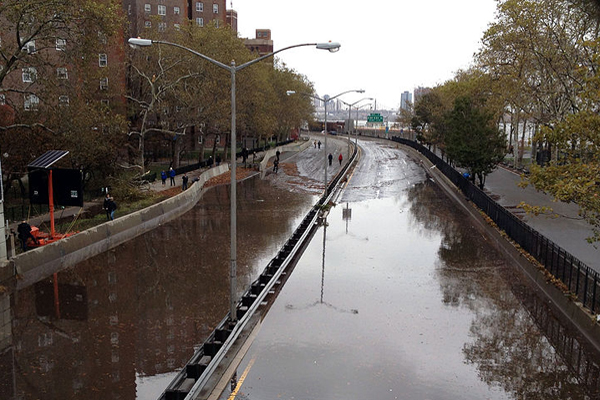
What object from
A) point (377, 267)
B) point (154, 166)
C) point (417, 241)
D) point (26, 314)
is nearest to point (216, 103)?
point (154, 166)

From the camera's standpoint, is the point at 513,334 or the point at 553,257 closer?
the point at 513,334

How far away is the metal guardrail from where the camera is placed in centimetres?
1129

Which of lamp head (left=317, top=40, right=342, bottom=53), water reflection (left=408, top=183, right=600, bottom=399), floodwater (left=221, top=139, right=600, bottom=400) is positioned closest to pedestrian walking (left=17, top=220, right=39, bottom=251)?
floodwater (left=221, top=139, right=600, bottom=400)

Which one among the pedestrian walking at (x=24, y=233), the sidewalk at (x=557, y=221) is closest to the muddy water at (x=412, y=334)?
the sidewalk at (x=557, y=221)

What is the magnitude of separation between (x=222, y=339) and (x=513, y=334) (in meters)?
8.35

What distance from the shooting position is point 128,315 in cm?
1664

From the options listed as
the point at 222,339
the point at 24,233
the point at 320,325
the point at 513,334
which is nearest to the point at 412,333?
the point at 320,325

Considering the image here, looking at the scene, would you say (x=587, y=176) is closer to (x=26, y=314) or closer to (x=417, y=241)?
(x=417, y=241)

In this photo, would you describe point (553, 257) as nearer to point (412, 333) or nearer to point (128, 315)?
point (412, 333)

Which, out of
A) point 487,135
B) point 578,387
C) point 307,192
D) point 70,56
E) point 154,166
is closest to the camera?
point 578,387

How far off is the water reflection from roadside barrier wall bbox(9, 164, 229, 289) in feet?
47.9

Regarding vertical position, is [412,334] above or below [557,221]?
below

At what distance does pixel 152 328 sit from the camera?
15.6 meters

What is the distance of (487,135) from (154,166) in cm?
3608
